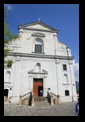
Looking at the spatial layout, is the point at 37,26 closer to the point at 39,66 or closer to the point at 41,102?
the point at 39,66

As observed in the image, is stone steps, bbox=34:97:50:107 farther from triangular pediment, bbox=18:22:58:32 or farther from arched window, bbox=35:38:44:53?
triangular pediment, bbox=18:22:58:32

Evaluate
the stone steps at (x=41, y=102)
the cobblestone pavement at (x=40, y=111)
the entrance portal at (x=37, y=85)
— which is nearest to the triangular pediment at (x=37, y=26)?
the entrance portal at (x=37, y=85)

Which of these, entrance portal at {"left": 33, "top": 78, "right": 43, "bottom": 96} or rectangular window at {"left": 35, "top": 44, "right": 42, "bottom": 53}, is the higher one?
rectangular window at {"left": 35, "top": 44, "right": 42, "bottom": 53}

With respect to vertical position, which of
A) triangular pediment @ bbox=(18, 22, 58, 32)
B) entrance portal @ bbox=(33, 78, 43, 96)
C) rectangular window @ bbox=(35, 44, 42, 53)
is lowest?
entrance portal @ bbox=(33, 78, 43, 96)

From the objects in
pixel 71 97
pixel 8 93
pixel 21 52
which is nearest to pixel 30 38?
pixel 21 52

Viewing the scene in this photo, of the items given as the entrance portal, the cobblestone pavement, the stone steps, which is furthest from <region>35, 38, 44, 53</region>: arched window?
the cobblestone pavement

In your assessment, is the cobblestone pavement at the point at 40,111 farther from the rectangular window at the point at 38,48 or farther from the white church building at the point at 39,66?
the rectangular window at the point at 38,48

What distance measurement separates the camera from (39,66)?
23.7 metres

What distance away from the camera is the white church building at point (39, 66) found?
71.3 ft

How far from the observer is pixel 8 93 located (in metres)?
20.7

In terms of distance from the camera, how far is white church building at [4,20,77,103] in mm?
21734

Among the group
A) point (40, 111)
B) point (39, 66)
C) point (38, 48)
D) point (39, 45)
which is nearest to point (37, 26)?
point (39, 45)
